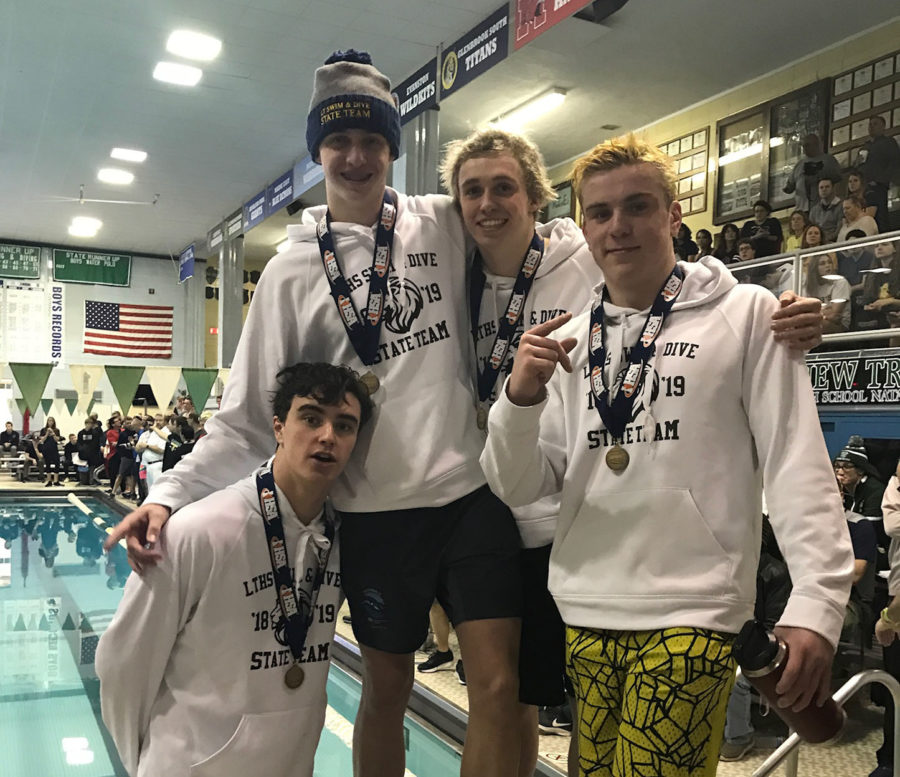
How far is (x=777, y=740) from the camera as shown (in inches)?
183

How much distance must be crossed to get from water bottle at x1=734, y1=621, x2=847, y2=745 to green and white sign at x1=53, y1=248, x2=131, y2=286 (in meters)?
22.5

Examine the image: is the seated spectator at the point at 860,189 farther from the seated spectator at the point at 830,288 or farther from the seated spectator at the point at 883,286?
the seated spectator at the point at 883,286

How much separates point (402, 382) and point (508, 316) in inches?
12.5

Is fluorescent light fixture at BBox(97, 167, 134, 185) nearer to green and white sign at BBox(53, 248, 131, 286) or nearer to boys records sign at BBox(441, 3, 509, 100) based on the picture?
green and white sign at BBox(53, 248, 131, 286)

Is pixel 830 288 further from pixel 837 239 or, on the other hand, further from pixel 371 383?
pixel 371 383

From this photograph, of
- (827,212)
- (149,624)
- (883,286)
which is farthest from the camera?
(827,212)

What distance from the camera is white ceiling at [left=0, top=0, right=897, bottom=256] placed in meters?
8.77

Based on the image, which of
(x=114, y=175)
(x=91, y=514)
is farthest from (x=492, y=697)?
(x=114, y=175)

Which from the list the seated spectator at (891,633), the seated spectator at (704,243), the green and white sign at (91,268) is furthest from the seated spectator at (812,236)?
the green and white sign at (91,268)

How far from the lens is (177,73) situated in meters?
10.5

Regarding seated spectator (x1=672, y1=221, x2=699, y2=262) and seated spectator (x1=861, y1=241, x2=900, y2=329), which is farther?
seated spectator (x1=672, y1=221, x2=699, y2=262)

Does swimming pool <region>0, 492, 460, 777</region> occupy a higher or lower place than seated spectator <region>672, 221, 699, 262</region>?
lower

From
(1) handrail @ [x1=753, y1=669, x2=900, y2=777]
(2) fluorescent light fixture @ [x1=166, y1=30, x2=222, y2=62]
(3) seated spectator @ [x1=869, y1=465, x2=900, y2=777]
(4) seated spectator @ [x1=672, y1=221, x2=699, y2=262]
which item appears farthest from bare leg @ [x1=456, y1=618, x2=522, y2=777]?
(2) fluorescent light fixture @ [x1=166, y1=30, x2=222, y2=62]

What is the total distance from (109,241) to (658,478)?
21724mm
